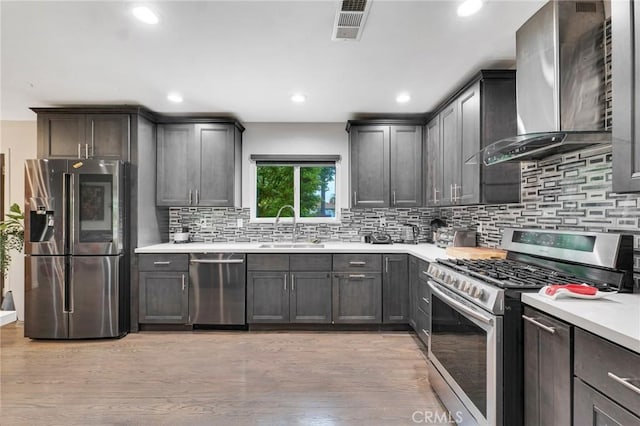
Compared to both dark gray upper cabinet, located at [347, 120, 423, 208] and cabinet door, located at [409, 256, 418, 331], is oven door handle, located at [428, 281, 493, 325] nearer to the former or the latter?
cabinet door, located at [409, 256, 418, 331]

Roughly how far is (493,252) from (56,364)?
384cm

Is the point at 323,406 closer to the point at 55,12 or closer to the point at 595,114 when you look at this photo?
the point at 595,114

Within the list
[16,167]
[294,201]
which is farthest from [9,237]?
[294,201]

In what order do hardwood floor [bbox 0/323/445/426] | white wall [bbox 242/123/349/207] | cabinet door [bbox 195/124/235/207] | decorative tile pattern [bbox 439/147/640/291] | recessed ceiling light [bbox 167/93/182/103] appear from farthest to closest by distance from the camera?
white wall [bbox 242/123/349/207], cabinet door [bbox 195/124/235/207], recessed ceiling light [bbox 167/93/182/103], hardwood floor [bbox 0/323/445/426], decorative tile pattern [bbox 439/147/640/291]

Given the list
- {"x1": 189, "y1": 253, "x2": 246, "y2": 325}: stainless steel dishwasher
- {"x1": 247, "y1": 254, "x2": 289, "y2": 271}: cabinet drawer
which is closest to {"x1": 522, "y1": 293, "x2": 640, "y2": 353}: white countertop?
{"x1": 247, "y1": 254, "x2": 289, "y2": 271}: cabinet drawer

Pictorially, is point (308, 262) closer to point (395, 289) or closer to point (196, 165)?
point (395, 289)

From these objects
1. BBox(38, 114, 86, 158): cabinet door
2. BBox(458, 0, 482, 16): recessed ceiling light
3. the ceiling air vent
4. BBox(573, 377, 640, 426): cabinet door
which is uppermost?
BBox(458, 0, 482, 16): recessed ceiling light

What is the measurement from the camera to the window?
168 inches

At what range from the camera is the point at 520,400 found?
58.2 inches

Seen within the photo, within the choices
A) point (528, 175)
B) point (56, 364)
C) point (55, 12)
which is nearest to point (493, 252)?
point (528, 175)

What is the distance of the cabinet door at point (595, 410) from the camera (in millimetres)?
986

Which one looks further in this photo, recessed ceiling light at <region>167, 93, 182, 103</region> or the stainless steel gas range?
recessed ceiling light at <region>167, 93, 182, 103</region>

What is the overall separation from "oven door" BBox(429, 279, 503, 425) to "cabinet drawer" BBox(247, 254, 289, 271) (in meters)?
1.69

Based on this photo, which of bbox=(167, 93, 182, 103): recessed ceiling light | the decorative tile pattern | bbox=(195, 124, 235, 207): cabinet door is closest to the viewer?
the decorative tile pattern
